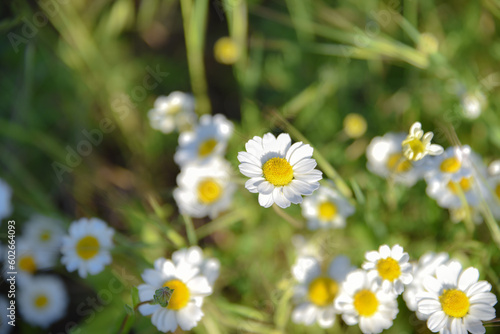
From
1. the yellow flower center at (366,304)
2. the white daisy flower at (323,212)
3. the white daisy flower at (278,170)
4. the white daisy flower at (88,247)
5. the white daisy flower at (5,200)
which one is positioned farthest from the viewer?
the white daisy flower at (5,200)

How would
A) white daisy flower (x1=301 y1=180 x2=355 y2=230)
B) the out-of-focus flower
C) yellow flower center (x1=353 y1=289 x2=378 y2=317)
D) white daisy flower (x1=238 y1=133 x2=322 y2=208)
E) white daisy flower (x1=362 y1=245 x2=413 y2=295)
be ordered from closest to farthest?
1. white daisy flower (x1=238 y1=133 x2=322 y2=208)
2. white daisy flower (x1=362 y1=245 x2=413 y2=295)
3. yellow flower center (x1=353 y1=289 x2=378 y2=317)
4. white daisy flower (x1=301 y1=180 x2=355 y2=230)
5. the out-of-focus flower

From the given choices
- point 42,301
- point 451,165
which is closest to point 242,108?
point 451,165

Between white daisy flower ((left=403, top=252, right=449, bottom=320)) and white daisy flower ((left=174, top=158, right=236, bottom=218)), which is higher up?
white daisy flower ((left=174, top=158, right=236, bottom=218))

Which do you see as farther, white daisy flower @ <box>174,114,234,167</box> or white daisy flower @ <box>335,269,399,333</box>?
white daisy flower @ <box>174,114,234,167</box>

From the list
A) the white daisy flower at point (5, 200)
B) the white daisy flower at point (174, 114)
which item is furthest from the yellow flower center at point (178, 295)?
the white daisy flower at point (5, 200)

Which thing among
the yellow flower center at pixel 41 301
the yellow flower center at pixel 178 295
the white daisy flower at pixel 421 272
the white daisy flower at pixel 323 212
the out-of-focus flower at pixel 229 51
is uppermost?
the out-of-focus flower at pixel 229 51

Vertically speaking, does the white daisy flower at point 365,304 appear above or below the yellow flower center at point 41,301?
above

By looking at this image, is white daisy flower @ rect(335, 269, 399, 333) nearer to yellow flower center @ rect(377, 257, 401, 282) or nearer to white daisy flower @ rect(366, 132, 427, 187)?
yellow flower center @ rect(377, 257, 401, 282)

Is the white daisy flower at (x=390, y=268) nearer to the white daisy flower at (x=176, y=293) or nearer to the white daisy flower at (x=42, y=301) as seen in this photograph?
the white daisy flower at (x=176, y=293)

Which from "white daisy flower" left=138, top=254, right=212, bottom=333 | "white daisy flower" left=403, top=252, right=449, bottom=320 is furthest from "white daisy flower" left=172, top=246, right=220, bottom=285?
"white daisy flower" left=403, top=252, right=449, bottom=320
